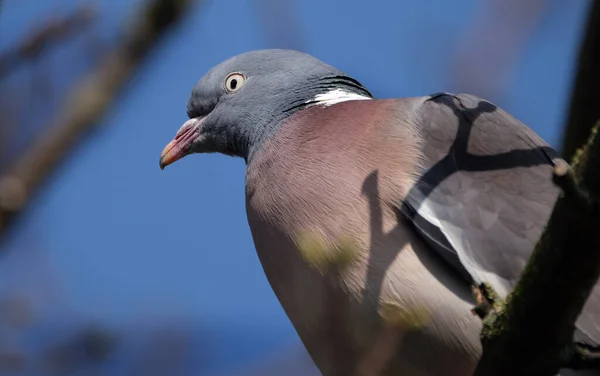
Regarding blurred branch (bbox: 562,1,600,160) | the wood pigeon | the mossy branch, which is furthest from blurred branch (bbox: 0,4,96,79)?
blurred branch (bbox: 562,1,600,160)

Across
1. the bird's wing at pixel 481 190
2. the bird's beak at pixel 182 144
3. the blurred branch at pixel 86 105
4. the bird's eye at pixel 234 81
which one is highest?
the blurred branch at pixel 86 105

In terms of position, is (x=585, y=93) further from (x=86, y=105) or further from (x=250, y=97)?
(x=86, y=105)

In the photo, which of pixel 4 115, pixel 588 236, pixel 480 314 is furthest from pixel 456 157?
pixel 4 115

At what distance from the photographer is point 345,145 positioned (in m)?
3.98

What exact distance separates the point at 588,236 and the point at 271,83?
258 cm

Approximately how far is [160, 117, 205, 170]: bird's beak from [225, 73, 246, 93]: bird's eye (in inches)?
9.4

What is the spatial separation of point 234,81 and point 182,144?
451 mm

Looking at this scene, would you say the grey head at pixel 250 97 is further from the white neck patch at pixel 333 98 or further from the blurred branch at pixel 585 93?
the blurred branch at pixel 585 93

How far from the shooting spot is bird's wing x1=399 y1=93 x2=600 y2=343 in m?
3.62

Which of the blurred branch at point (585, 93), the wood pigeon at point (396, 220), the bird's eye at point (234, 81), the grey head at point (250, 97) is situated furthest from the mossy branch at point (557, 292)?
the bird's eye at point (234, 81)

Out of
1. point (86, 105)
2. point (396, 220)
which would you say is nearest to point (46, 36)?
point (86, 105)

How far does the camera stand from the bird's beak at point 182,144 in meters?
4.99

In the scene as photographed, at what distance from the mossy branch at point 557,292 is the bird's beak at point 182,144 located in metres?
2.51

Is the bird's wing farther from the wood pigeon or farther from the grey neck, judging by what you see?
the grey neck
